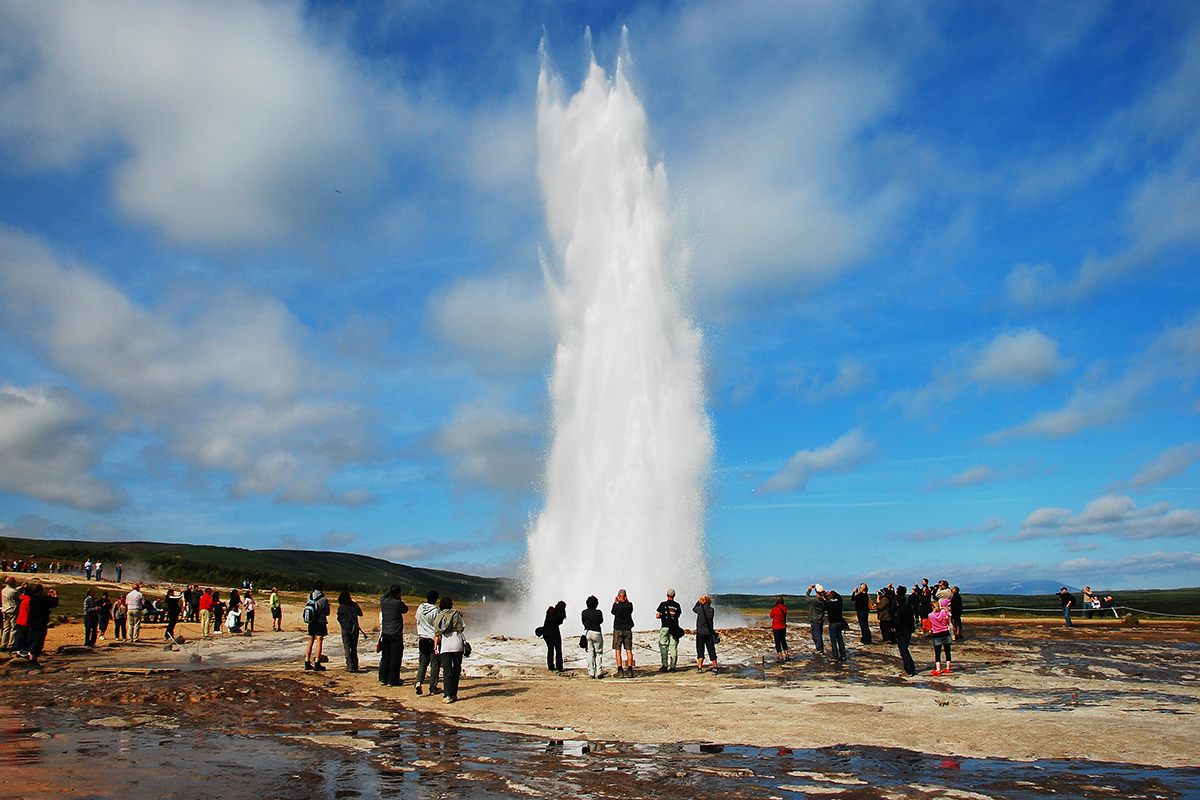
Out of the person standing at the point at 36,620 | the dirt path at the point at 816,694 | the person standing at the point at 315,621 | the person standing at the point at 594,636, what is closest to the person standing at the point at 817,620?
the dirt path at the point at 816,694

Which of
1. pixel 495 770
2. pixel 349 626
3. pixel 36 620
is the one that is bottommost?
pixel 495 770

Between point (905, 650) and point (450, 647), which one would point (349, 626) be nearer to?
point (450, 647)

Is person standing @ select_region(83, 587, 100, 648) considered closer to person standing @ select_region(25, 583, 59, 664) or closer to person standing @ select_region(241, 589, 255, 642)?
person standing @ select_region(25, 583, 59, 664)

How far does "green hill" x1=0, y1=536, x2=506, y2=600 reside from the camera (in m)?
81.7

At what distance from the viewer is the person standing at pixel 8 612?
68.3ft

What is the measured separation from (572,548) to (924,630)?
13.3 meters

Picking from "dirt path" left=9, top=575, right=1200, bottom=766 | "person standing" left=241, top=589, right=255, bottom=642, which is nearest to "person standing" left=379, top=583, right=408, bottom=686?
"dirt path" left=9, top=575, right=1200, bottom=766

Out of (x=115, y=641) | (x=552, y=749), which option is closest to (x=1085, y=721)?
(x=552, y=749)

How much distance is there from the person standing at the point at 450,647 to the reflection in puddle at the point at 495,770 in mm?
3114

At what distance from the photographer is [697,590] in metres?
28.5

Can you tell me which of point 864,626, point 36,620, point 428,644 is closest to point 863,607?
point 864,626

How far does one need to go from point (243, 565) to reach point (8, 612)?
11497cm

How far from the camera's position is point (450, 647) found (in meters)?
14.2

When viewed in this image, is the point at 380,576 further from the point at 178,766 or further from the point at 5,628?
the point at 178,766
